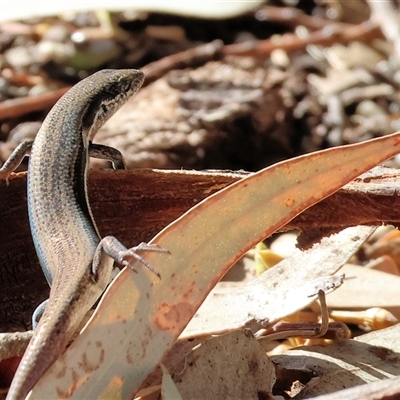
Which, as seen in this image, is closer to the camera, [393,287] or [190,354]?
[190,354]

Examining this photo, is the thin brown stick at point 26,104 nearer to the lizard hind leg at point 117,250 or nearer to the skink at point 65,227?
the skink at point 65,227

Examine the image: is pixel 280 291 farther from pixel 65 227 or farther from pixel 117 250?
pixel 65 227

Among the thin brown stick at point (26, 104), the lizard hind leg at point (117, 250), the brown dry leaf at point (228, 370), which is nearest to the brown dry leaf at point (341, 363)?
the brown dry leaf at point (228, 370)

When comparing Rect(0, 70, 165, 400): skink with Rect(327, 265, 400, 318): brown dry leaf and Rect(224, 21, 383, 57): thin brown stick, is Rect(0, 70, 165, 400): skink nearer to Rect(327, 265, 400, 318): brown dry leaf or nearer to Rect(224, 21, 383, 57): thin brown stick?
Rect(327, 265, 400, 318): brown dry leaf

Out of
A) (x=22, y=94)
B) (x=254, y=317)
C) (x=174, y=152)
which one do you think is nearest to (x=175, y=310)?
(x=254, y=317)

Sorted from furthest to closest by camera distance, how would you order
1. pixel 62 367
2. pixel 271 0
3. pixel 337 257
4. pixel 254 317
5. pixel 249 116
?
pixel 271 0 < pixel 249 116 < pixel 337 257 < pixel 254 317 < pixel 62 367

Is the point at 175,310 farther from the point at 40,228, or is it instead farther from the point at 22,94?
the point at 22,94

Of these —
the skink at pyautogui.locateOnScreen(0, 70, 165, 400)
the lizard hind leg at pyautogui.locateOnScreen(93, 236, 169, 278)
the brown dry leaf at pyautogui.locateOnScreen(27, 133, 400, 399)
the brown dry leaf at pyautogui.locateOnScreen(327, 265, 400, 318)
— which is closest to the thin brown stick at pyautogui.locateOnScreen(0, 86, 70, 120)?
the skink at pyautogui.locateOnScreen(0, 70, 165, 400)
